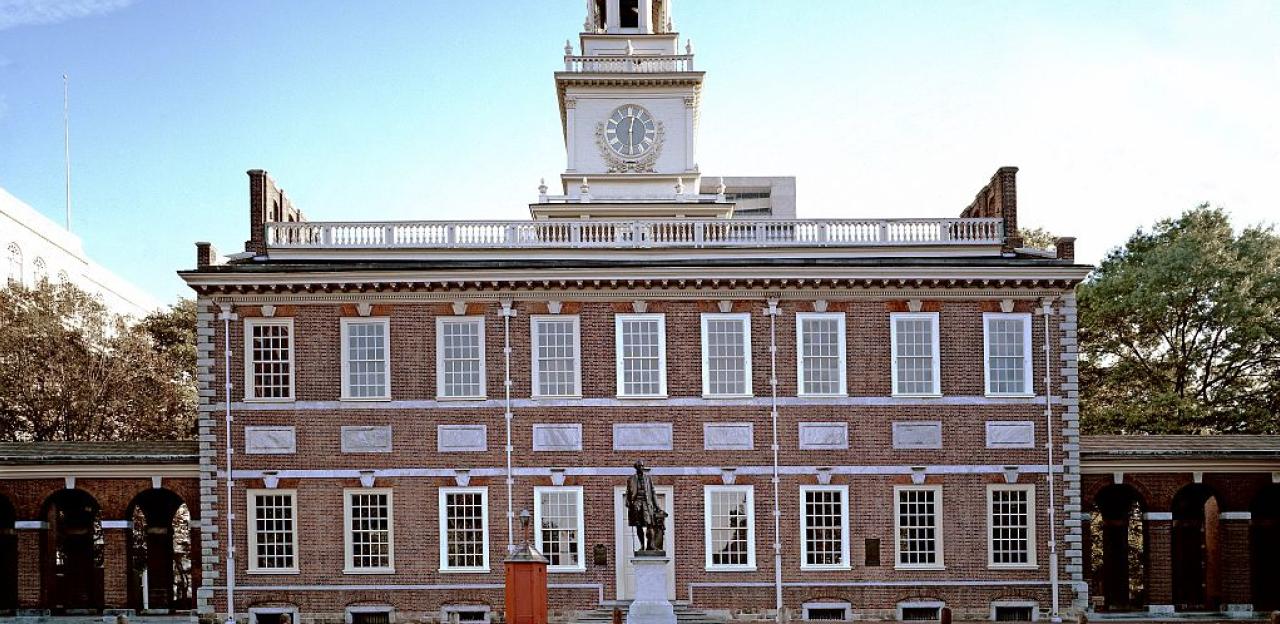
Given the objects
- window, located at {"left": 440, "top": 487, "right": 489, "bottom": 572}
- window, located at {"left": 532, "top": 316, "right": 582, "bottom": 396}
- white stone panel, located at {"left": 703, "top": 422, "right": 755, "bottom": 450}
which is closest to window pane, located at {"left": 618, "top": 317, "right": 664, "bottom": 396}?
window, located at {"left": 532, "top": 316, "right": 582, "bottom": 396}

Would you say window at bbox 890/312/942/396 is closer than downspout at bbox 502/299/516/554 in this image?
No

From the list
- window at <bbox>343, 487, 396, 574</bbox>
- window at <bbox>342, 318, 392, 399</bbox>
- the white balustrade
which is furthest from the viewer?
the white balustrade

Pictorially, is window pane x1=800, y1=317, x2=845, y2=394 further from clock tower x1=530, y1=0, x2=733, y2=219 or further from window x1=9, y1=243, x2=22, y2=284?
window x1=9, y1=243, x2=22, y2=284

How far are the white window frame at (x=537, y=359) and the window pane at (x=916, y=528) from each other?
28.0ft

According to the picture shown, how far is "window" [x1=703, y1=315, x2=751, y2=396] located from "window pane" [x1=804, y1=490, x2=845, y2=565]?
10.5 ft

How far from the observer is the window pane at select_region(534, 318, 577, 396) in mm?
34344

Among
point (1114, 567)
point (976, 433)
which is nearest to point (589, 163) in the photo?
point (976, 433)

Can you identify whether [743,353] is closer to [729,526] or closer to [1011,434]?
[729,526]

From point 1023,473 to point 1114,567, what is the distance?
17.0 ft

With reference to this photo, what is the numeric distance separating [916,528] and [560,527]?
351 inches

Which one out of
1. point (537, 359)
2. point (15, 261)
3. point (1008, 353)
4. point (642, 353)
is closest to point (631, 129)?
point (642, 353)

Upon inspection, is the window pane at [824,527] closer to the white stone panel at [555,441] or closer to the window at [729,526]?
the window at [729,526]

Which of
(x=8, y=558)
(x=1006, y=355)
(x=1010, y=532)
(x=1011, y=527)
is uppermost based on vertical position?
(x=1006, y=355)

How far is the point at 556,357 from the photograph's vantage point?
34375mm
